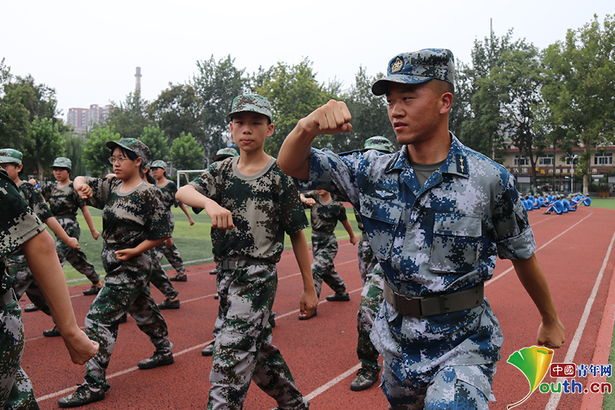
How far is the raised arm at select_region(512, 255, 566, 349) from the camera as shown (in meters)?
2.44

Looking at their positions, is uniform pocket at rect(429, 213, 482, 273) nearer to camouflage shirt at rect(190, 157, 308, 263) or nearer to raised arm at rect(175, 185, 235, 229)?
raised arm at rect(175, 185, 235, 229)

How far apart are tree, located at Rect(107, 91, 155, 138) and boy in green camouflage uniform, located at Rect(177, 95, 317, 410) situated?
223 feet

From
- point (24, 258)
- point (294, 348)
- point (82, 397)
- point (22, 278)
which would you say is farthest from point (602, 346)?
point (22, 278)

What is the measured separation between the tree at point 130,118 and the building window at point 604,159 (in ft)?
251

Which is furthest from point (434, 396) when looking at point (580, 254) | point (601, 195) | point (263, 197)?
point (601, 195)

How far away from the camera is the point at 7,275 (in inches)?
82.4

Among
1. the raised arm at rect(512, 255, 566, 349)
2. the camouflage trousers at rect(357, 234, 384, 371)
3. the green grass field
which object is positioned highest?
the raised arm at rect(512, 255, 566, 349)

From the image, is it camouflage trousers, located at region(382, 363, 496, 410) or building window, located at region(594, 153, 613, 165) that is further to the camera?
building window, located at region(594, 153, 613, 165)

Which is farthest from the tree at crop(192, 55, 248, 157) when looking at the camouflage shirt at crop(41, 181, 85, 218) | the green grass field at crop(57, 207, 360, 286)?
the camouflage shirt at crop(41, 181, 85, 218)

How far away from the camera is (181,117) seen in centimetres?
6988

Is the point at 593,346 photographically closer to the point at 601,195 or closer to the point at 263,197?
the point at 263,197

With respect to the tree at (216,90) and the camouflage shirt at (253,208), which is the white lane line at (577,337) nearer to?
the camouflage shirt at (253,208)

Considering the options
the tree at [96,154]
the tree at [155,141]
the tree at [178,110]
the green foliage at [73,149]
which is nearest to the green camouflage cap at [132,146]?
the tree at [96,154]

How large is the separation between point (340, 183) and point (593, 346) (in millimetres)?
4935
